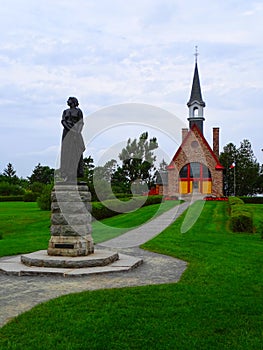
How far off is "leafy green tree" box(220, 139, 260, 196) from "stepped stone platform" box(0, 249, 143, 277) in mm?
46990

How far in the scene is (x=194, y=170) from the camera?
1635 inches

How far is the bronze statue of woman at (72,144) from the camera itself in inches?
434

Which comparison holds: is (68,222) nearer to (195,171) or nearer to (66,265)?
(66,265)

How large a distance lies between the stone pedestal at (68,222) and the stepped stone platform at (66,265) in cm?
26

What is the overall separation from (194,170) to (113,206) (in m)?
15.4

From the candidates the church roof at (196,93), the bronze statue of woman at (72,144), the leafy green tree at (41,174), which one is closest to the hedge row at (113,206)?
the bronze statue of woman at (72,144)

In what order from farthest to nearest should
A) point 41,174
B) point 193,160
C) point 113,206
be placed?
point 41,174 → point 193,160 → point 113,206

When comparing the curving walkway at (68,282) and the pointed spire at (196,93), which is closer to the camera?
the curving walkway at (68,282)

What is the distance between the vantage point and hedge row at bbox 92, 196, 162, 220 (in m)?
24.9

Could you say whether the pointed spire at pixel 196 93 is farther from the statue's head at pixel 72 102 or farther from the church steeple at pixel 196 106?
the statue's head at pixel 72 102

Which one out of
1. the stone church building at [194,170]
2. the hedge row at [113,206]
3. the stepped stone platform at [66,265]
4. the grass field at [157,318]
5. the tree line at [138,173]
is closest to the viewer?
the grass field at [157,318]

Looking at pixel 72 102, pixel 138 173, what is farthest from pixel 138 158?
pixel 72 102

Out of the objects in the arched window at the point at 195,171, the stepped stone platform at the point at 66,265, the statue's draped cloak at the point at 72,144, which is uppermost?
the arched window at the point at 195,171

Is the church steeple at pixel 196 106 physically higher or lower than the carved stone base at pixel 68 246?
higher
